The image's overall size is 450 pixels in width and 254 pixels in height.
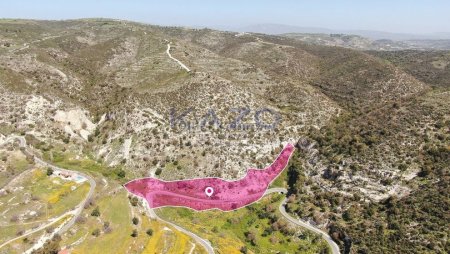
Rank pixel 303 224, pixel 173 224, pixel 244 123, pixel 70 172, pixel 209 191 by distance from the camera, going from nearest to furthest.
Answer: pixel 173 224 < pixel 303 224 < pixel 70 172 < pixel 209 191 < pixel 244 123

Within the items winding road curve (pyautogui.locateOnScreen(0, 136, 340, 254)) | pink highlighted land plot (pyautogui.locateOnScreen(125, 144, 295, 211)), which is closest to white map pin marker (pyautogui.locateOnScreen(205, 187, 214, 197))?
pink highlighted land plot (pyautogui.locateOnScreen(125, 144, 295, 211))

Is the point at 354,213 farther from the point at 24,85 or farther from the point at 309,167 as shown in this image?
the point at 24,85

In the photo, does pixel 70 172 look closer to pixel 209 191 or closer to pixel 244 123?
pixel 209 191

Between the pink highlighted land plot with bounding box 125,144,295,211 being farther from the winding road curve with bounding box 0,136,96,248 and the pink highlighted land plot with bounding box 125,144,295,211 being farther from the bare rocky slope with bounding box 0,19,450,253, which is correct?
the winding road curve with bounding box 0,136,96,248

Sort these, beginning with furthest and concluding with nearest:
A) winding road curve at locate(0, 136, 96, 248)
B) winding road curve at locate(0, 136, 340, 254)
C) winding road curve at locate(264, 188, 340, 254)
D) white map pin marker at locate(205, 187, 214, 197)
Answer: white map pin marker at locate(205, 187, 214, 197), winding road curve at locate(264, 188, 340, 254), winding road curve at locate(0, 136, 340, 254), winding road curve at locate(0, 136, 96, 248)

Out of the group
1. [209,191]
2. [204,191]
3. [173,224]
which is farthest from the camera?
[209,191]

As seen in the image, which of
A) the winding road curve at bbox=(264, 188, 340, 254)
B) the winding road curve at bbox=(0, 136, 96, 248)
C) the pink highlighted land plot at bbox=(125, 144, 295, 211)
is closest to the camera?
the winding road curve at bbox=(0, 136, 96, 248)

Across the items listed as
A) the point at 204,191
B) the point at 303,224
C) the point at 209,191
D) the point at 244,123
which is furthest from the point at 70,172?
the point at 303,224

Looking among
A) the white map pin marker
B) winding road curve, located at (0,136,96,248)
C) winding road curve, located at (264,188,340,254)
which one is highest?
winding road curve, located at (0,136,96,248)

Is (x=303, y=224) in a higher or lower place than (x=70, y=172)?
lower
